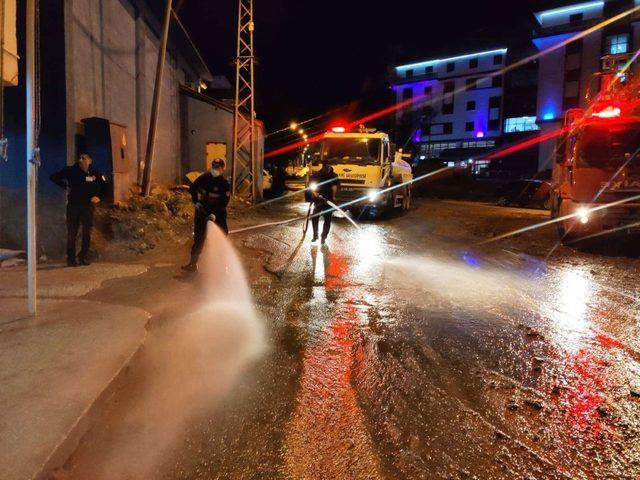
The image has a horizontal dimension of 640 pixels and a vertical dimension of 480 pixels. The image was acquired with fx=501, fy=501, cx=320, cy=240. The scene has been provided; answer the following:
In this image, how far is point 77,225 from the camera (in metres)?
7.98

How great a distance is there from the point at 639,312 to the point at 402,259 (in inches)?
172

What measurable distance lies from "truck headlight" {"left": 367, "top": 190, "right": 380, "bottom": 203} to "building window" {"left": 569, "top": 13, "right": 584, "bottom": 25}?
3878 centimetres

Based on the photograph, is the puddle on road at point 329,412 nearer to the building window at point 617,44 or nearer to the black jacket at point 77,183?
the black jacket at point 77,183

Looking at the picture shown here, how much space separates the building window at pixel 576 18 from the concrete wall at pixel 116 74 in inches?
1593

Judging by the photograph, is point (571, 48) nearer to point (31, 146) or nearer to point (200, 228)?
point (200, 228)

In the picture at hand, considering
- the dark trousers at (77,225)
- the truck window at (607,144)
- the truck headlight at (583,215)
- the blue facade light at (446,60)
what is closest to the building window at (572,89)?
the blue facade light at (446,60)

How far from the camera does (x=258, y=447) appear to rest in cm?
322

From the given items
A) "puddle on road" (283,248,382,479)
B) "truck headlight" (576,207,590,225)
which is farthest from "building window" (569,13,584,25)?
"puddle on road" (283,248,382,479)

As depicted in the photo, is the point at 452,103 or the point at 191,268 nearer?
the point at 191,268

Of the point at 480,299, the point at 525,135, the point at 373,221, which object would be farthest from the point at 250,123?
the point at 525,135

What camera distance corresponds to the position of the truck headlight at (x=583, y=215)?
37.1 feet

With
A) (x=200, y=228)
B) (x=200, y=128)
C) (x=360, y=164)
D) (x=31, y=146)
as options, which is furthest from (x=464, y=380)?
(x=200, y=128)

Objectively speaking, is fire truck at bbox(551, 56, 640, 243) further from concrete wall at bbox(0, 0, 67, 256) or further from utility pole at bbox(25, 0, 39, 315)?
utility pole at bbox(25, 0, 39, 315)

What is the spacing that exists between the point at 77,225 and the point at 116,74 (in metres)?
5.90
